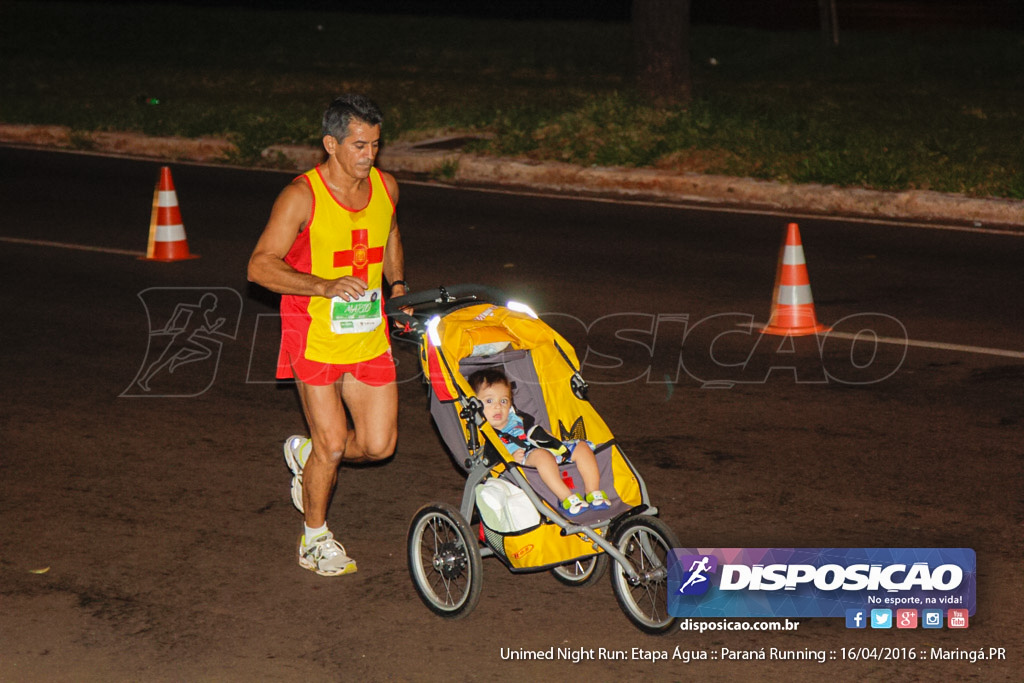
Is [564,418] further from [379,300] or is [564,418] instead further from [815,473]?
[815,473]

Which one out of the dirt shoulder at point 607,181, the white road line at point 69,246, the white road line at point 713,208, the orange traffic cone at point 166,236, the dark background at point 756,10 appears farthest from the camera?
the dark background at point 756,10

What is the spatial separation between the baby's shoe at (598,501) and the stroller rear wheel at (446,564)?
46 centimetres

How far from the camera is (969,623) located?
537cm

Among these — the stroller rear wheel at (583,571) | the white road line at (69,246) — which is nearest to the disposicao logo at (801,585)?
the stroller rear wheel at (583,571)

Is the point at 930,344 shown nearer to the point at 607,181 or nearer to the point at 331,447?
Result: the point at 331,447

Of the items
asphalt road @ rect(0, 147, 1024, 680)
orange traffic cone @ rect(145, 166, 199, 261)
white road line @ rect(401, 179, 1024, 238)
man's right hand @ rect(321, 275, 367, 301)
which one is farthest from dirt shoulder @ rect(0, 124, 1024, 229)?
man's right hand @ rect(321, 275, 367, 301)

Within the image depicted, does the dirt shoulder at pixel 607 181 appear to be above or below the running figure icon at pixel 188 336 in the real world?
above

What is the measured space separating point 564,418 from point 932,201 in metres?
9.03

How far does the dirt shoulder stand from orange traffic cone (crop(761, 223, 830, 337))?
421 centimetres

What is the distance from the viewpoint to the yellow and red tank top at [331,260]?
577cm

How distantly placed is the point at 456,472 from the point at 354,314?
170 centimetres

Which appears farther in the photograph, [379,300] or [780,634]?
[379,300]

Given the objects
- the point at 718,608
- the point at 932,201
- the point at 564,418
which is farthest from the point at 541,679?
the point at 932,201

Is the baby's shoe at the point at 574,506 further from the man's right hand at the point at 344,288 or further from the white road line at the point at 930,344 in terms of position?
the white road line at the point at 930,344
